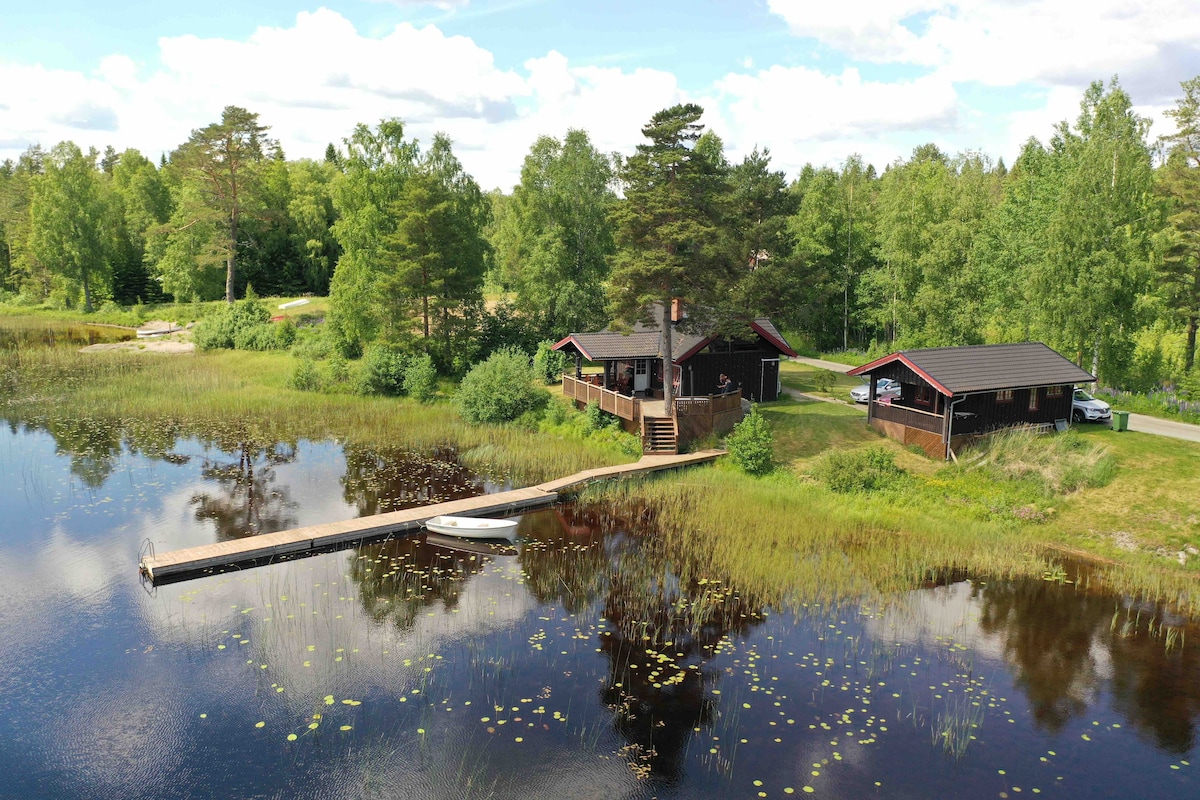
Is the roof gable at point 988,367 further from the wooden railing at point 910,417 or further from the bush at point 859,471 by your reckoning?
the bush at point 859,471

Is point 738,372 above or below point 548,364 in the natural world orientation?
above

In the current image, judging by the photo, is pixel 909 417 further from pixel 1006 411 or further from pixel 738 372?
pixel 738 372

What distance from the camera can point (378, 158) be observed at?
165 feet

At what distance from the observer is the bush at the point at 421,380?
147ft

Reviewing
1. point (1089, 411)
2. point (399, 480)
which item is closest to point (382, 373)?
point (399, 480)

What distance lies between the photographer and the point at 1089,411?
109 feet

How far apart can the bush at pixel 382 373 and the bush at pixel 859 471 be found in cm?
2615

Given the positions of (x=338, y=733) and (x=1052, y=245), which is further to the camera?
(x=1052, y=245)

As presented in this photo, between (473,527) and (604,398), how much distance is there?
1254cm

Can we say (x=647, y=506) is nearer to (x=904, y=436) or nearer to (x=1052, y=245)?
(x=904, y=436)

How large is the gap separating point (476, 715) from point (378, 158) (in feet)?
139

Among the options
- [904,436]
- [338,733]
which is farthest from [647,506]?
[338,733]

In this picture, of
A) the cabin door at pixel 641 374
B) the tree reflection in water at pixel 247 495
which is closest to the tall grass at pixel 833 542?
the cabin door at pixel 641 374

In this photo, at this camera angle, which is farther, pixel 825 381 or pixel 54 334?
pixel 54 334
